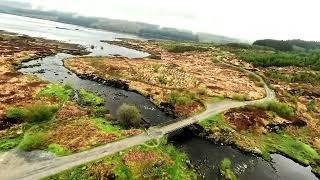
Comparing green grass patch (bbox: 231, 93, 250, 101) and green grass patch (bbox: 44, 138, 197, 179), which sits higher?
green grass patch (bbox: 44, 138, 197, 179)

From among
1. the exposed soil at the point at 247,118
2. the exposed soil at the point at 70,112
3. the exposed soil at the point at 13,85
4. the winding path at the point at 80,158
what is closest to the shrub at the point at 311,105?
the exposed soil at the point at 247,118

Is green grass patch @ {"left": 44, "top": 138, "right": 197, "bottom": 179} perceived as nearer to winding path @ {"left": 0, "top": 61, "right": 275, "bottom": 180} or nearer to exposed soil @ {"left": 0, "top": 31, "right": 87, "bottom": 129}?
winding path @ {"left": 0, "top": 61, "right": 275, "bottom": 180}

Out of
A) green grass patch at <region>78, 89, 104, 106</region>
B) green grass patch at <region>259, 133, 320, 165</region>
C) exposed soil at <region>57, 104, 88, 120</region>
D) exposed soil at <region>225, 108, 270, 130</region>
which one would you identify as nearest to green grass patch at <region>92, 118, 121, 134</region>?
exposed soil at <region>57, 104, 88, 120</region>

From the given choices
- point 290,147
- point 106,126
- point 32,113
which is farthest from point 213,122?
point 32,113

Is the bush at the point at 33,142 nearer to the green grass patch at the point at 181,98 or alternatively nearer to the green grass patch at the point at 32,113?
the green grass patch at the point at 32,113

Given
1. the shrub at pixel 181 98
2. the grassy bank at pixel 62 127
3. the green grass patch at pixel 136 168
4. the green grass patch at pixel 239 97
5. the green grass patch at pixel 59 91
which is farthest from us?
the green grass patch at pixel 239 97

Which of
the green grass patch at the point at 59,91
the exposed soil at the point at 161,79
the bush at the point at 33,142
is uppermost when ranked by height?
the bush at the point at 33,142

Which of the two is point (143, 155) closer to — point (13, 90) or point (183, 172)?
point (183, 172)
